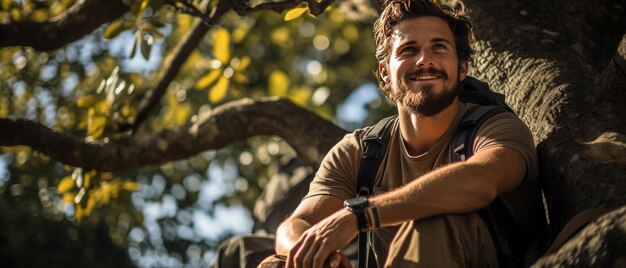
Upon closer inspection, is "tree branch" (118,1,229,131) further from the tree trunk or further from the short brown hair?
the short brown hair

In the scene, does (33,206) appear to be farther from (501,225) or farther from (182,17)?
(501,225)

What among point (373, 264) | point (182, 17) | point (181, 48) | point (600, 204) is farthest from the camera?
point (182, 17)

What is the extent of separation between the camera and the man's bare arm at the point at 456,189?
354 cm

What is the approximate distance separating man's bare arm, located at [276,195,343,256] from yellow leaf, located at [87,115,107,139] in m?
2.13

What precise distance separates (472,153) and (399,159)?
37 cm

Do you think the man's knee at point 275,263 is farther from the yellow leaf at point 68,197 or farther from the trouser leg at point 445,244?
the yellow leaf at point 68,197

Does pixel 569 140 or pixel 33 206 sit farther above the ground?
pixel 569 140

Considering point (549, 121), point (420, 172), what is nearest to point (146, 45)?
point (420, 172)

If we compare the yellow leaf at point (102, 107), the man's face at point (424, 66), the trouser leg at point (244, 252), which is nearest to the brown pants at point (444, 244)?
the man's face at point (424, 66)

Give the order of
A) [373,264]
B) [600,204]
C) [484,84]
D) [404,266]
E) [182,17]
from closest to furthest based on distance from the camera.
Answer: [404,266], [600,204], [373,264], [484,84], [182,17]

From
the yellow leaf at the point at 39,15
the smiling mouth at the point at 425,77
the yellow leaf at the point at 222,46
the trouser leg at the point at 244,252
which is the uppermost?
the smiling mouth at the point at 425,77

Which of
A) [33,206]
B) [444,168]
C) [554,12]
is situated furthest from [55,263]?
[444,168]

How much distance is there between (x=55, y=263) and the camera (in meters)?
9.09

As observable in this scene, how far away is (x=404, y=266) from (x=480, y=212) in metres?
0.43
